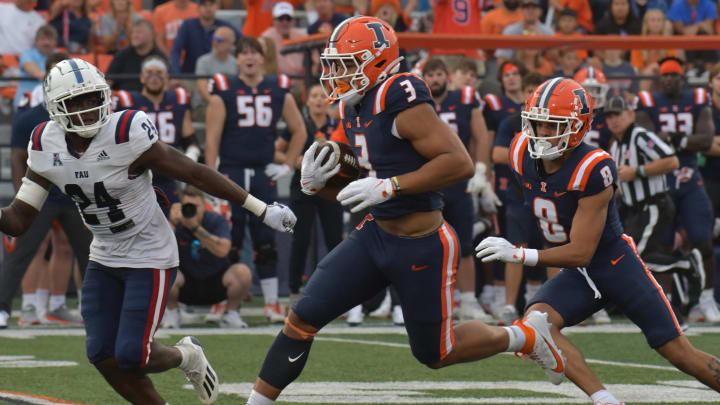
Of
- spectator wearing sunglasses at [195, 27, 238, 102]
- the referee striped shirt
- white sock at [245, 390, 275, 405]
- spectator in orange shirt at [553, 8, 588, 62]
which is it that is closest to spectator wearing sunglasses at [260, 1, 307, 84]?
spectator wearing sunglasses at [195, 27, 238, 102]

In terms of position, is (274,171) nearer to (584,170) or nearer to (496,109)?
(496,109)

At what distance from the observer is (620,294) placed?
5.11 m

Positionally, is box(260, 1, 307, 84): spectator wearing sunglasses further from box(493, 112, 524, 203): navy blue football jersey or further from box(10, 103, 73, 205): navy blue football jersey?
box(10, 103, 73, 205): navy blue football jersey

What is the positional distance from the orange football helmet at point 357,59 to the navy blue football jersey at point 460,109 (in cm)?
408

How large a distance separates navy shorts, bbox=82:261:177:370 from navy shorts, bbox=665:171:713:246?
5144 mm

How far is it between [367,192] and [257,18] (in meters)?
7.55

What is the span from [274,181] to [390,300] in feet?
4.71

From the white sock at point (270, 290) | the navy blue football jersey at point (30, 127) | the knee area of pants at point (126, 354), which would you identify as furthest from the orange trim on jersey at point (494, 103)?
the knee area of pants at point (126, 354)

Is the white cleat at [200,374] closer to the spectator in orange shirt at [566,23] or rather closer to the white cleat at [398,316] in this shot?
the white cleat at [398,316]

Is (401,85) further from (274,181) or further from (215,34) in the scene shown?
(215,34)

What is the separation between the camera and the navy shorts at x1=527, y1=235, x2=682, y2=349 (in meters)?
5.05

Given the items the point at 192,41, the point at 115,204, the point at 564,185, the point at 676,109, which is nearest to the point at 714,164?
the point at 676,109

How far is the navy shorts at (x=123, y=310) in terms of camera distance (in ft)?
15.7

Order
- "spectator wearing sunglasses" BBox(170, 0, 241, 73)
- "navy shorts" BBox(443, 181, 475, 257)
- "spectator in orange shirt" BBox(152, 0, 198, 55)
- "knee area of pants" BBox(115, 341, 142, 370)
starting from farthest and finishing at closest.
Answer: "spectator in orange shirt" BBox(152, 0, 198, 55) < "spectator wearing sunglasses" BBox(170, 0, 241, 73) < "navy shorts" BBox(443, 181, 475, 257) < "knee area of pants" BBox(115, 341, 142, 370)
